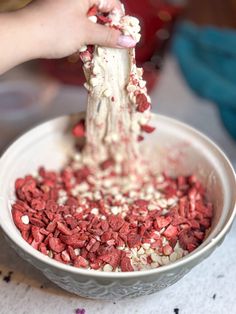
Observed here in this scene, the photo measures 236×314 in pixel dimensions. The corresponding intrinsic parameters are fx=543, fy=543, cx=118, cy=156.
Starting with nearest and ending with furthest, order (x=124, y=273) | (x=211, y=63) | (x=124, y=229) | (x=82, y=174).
Answer: (x=124, y=273) < (x=124, y=229) < (x=82, y=174) < (x=211, y=63)

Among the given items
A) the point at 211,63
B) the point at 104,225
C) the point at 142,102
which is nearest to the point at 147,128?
the point at 142,102

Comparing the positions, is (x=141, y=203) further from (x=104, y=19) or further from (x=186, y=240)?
(x=104, y=19)

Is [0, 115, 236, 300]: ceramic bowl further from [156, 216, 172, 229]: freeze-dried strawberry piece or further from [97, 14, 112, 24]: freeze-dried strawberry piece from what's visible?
[97, 14, 112, 24]: freeze-dried strawberry piece

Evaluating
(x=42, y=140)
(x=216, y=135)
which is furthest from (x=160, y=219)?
(x=216, y=135)

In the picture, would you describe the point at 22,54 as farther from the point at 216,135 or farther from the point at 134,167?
the point at 216,135

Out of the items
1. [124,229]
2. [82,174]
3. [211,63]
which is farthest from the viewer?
[211,63]

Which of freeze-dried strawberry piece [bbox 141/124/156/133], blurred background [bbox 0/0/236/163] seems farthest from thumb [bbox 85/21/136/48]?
blurred background [bbox 0/0/236/163]

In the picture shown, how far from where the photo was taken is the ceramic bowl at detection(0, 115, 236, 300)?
0.62 metres

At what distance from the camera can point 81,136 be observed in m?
0.84

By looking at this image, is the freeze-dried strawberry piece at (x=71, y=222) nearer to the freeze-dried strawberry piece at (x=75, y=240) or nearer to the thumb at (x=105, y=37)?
the freeze-dried strawberry piece at (x=75, y=240)

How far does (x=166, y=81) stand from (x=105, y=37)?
0.48 m

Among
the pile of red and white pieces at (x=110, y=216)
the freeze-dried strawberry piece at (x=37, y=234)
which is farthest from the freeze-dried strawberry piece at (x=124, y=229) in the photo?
the freeze-dried strawberry piece at (x=37, y=234)

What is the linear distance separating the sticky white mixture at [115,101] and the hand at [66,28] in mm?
18

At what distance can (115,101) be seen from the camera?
0.74m
